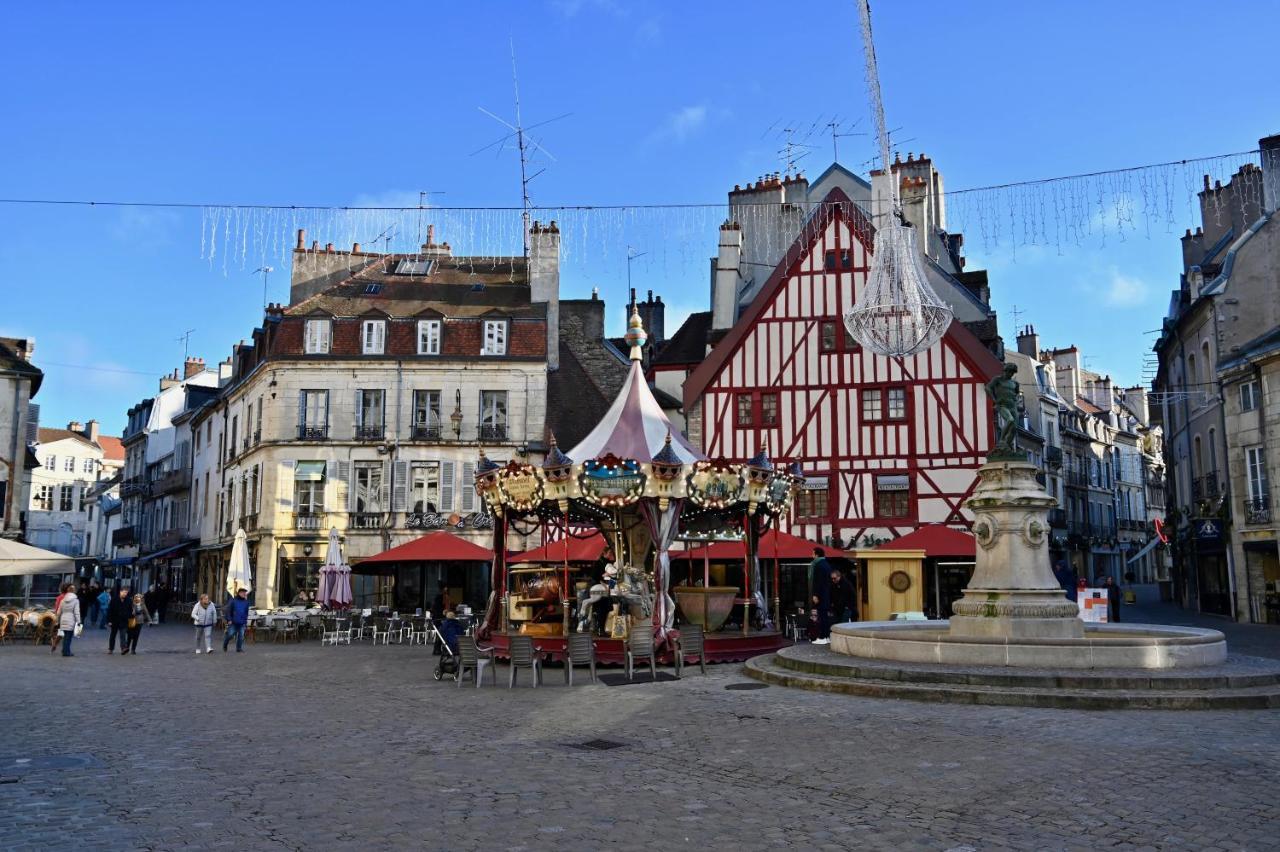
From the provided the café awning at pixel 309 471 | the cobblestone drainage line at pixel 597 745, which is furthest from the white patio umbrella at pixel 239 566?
the cobblestone drainage line at pixel 597 745

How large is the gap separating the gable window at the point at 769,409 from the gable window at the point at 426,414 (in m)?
9.24

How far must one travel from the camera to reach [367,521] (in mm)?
29516

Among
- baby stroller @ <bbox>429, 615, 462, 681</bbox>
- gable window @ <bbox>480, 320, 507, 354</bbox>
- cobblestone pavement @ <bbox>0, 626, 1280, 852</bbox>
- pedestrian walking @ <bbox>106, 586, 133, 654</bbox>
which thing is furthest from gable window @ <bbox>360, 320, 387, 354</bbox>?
cobblestone pavement @ <bbox>0, 626, 1280, 852</bbox>

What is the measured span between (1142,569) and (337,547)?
49.6 metres

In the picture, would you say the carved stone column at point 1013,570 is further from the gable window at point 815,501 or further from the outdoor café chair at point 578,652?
the gable window at point 815,501

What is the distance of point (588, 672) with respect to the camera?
47.5 ft

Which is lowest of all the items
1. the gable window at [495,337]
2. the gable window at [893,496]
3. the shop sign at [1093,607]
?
the shop sign at [1093,607]

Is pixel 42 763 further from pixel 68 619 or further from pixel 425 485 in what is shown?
pixel 425 485

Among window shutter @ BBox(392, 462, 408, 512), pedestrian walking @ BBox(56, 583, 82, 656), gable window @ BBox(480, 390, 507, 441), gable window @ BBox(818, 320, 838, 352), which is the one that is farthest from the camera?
gable window @ BBox(480, 390, 507, 441)

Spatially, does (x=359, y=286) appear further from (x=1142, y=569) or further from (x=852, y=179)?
(x=1142, y=569)

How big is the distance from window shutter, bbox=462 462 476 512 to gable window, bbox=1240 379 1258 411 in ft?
63.8

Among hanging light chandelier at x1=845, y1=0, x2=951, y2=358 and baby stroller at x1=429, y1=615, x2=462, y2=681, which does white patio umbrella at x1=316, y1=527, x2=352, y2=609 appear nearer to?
baby stroller at x1=429, y1=615, x2=462, y2=681

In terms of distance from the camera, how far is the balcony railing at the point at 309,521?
29.7 meters

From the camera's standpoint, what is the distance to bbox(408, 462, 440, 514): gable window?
2967 cm
